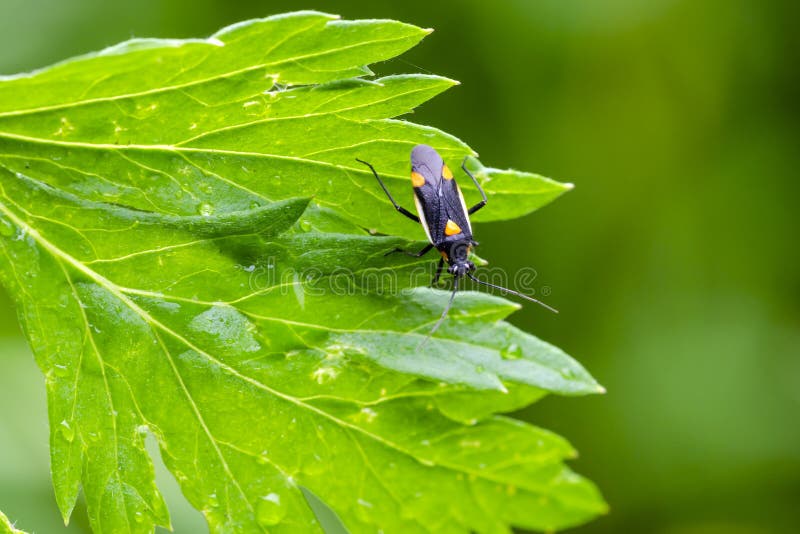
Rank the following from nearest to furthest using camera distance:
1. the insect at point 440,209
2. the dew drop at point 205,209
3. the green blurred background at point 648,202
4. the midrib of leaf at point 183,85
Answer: the midrib of leaf at point 183,85 → the dew drop at point 205,209 → the insect at point 440,209 → the green blurred background at point 648,202

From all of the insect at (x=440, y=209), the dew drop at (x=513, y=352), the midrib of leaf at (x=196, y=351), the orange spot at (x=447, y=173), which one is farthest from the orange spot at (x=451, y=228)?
the midrib of leaf at (x=196, y=351)

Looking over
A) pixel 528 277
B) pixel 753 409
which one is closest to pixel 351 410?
pixel 528 277

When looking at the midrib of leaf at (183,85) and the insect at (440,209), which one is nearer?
the midrib of leaf at (183,85)

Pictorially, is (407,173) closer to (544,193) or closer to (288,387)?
(544,193)

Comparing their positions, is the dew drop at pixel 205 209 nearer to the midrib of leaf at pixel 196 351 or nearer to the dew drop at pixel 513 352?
the midrib of leaf at pixel 196 351

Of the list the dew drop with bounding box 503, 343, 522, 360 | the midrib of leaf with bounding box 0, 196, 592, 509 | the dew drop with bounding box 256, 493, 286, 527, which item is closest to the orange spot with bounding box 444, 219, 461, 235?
the dew drop with bounding box 503, 343, 522, 360

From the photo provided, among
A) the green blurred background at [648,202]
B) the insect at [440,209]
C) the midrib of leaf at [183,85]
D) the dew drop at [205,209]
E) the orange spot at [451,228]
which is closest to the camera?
the midrib of leaf at [183,85]
